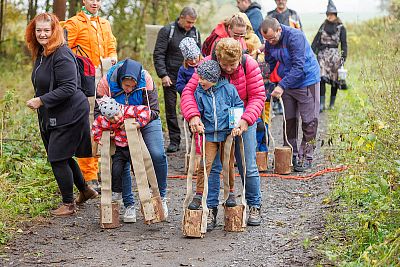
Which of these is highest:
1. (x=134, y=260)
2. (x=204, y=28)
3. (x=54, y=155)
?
(x=204, y=28)

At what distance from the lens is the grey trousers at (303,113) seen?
9.68 metres

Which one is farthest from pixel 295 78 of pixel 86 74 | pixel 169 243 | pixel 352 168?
pixel 169 243

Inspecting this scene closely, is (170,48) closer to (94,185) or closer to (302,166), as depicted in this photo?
(302,166)

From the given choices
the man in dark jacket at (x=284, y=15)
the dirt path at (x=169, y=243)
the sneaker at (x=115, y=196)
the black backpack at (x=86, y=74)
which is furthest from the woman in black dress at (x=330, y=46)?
the sneaker at (x=115, y=196)

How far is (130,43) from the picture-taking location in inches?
709

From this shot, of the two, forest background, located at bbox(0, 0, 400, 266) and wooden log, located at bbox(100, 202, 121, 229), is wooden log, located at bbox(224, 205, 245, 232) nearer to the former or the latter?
forest background, located at bbox(0, 0, 400, 266)

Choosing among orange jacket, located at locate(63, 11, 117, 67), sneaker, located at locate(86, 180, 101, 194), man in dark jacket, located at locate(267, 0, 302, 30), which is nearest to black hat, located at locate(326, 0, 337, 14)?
man in dark jacket, located at locate(267, 0, 302, 30)

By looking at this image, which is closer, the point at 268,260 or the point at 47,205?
the point at 268,260

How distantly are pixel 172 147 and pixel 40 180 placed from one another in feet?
10.3

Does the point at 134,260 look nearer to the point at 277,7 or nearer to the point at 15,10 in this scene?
the point at 277,7

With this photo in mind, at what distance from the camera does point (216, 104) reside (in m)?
6.77

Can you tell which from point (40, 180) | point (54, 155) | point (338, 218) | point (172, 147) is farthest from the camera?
point (172, 147)

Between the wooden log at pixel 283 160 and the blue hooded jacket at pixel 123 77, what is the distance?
2.97m

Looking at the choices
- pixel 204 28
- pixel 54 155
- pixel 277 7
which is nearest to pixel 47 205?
pixel 54 155
